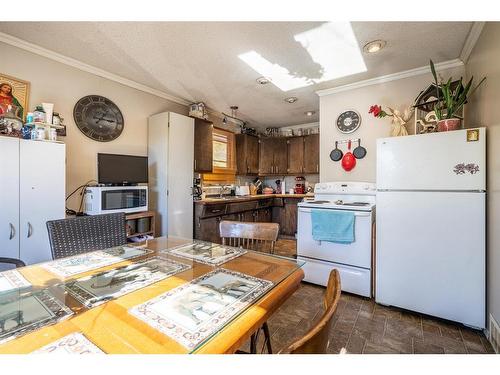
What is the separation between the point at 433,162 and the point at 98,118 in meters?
3.37

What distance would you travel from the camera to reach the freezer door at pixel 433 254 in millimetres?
1689

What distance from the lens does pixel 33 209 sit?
1.92 metres

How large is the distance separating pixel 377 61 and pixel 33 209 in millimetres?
3475

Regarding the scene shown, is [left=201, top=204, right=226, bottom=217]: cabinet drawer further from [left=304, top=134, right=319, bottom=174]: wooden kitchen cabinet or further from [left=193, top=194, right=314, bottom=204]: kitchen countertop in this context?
[left=304, top=134, right=319, bottom=174]: wooden kitchen cabinet

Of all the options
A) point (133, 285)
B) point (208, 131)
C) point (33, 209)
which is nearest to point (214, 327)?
point (133, 285)

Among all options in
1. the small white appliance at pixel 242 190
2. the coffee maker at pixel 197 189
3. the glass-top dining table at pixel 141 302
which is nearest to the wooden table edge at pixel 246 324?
the glass-top dining table at pixel 141 302

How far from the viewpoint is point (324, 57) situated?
2305 mm

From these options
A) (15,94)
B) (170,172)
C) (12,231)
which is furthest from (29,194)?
(170,172)

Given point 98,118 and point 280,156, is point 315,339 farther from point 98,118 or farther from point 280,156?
point 280,156

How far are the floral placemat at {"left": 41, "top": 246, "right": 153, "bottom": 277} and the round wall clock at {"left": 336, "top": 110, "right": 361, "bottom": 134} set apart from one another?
2.71 m

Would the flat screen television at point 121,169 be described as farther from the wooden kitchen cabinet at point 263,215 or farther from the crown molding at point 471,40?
the crown molding at point 471,40

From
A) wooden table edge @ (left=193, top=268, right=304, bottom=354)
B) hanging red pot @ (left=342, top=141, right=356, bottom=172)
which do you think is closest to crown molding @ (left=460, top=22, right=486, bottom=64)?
hanging red pot @ (left=342, top=141, right=356, bottom=172)

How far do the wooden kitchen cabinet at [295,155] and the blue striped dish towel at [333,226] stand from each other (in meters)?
2.31
